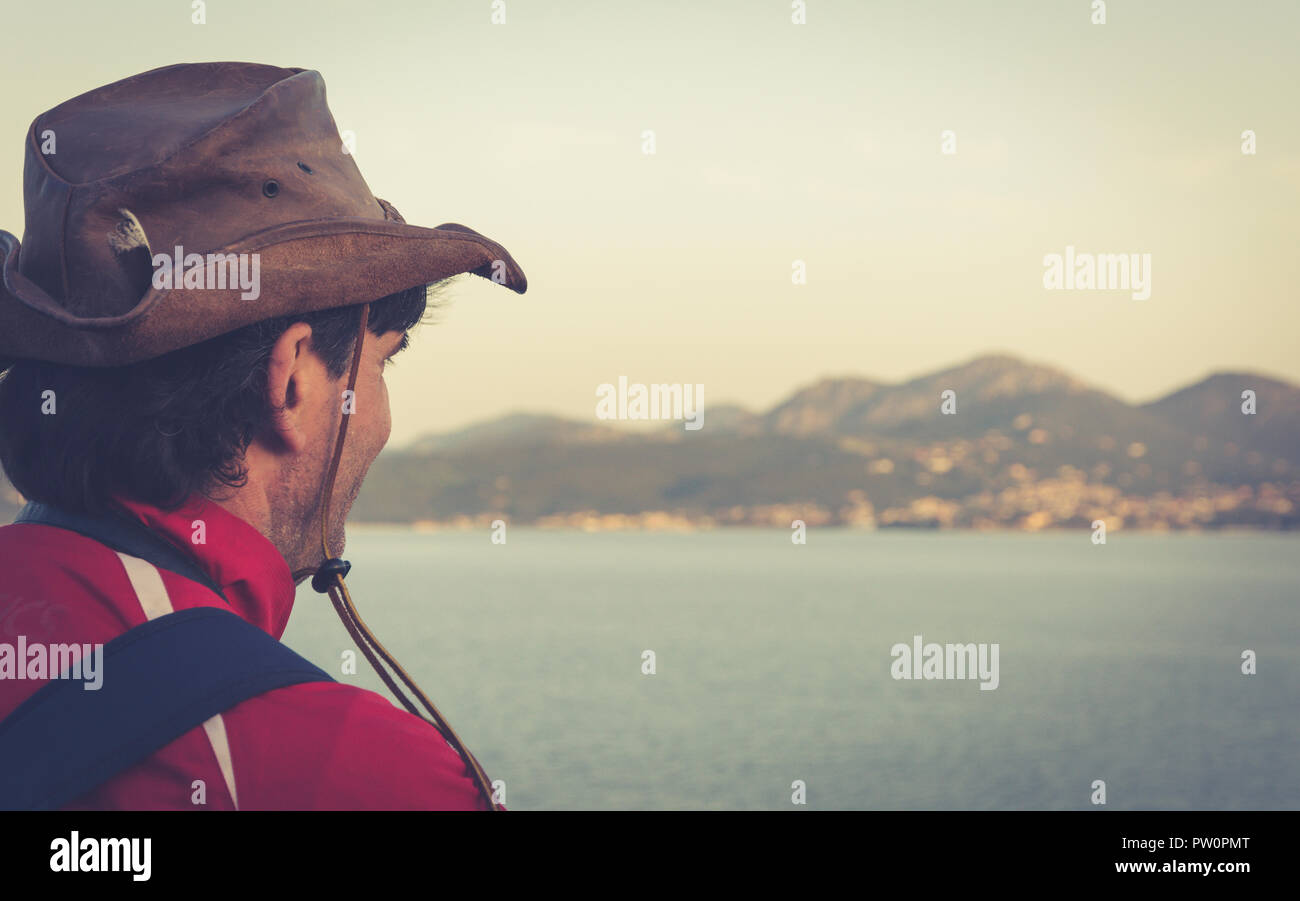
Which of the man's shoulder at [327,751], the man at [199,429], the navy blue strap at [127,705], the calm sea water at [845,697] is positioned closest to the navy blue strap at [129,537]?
the man at [199,429]

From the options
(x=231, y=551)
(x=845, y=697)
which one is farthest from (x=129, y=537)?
(x=845, y=697)

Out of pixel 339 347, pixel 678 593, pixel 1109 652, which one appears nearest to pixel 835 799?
pixel 339 347

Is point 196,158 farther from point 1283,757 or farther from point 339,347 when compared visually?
point 1283,757

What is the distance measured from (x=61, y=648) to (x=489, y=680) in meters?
73.9

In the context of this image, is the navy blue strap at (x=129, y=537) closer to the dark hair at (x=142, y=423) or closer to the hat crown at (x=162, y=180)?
Result: the dark hair at (x=142, y=423)

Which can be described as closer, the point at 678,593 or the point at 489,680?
the point at 489,680

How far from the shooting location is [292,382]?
1.91 m

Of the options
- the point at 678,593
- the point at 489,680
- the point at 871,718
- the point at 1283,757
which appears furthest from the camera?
the point at 678,593

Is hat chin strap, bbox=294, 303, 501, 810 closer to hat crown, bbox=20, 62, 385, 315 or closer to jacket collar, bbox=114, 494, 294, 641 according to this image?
jacket collar, bbox=114, 494, 294, 641

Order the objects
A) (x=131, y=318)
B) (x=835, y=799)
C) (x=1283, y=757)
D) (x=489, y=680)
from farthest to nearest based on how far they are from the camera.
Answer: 1. (x=489, y=680)
2. (x=1283, y=757)
3. (x=835, y=799)
4. (x=131, y=318)

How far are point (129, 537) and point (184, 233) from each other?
1.62 ft

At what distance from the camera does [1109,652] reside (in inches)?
3829

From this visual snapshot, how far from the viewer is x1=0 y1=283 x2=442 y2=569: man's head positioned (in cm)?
180

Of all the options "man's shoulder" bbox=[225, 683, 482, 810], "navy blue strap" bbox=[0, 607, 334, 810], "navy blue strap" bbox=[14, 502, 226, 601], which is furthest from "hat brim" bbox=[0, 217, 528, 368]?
"man's shoulder" bbox=[225, 683, 482, 810]
